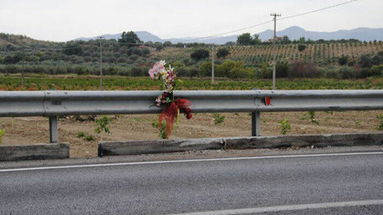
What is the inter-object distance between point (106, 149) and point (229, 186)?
254 centimetres

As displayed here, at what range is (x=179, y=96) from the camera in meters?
8.79

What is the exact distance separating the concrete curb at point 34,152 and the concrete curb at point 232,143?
0.56 m

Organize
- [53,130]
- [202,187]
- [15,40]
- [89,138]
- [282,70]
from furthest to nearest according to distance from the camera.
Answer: [15,40] < [282,70] < [89,138] < [53,130] < [202,187]

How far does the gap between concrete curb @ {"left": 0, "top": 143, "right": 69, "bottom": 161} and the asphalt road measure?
664 millimetres

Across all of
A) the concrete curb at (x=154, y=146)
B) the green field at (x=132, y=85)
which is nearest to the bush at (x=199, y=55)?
the green field at (x=132, y=85)

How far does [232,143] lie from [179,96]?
1.16 metres

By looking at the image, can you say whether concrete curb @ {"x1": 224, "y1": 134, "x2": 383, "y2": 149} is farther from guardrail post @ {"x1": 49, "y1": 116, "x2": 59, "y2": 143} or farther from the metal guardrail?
guardrail post @ {"x1": 49, "y1": 116, "x2": 59, "y2": 143}

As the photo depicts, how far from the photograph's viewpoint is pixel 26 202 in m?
5.50

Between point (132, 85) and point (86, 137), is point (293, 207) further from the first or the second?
point (132, 85)

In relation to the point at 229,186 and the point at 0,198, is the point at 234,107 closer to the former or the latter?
the point at 229,186

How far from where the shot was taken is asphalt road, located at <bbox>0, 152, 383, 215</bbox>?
17.4ft

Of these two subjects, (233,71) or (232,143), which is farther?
(233,71)

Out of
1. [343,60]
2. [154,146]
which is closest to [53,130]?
[154,146]

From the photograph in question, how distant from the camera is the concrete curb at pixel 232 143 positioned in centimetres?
820
